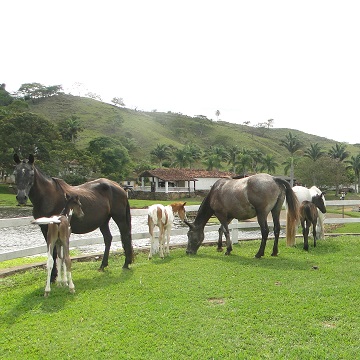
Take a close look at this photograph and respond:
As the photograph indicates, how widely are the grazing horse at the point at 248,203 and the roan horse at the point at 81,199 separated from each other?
2.27m

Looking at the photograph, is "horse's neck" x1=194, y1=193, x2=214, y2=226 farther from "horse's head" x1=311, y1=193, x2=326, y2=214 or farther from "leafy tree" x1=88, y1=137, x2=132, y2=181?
"leafy tree" x1=88, y1=137, x2=132, y2=181

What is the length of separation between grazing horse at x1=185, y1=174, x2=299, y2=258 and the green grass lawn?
1356 millimetres

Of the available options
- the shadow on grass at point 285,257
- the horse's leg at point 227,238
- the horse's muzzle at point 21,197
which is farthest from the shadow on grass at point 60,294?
the horse's leg at point 227,238

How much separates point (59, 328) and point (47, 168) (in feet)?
144

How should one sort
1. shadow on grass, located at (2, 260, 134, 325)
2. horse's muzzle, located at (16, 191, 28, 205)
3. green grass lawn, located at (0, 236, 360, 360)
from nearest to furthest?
1. green grass lawn, located at (0, 236, 360, 360)
2. shadow on grass, located at (2, 260, 134, 325)
3. horse's muzzle, located at (16, 191, 28, 205)

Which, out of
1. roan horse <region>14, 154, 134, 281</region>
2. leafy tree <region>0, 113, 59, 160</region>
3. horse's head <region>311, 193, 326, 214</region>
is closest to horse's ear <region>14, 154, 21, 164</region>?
roan horse <region>14, 154, 134, 281</region>

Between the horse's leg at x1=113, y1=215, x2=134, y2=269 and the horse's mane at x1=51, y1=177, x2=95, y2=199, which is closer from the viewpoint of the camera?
the horse's mane at x1=51, y1=177, x2=95, y2=199

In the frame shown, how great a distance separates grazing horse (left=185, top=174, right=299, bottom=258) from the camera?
329 inches

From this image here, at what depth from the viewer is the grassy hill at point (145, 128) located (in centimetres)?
10313

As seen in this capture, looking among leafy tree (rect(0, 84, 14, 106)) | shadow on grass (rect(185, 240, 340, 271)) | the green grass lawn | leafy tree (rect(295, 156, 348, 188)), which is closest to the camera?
the green grass lawn

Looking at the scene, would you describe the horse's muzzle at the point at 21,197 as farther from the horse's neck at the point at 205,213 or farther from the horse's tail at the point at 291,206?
the horse's tail at the point at 291,206

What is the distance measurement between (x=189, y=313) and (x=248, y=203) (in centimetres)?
441

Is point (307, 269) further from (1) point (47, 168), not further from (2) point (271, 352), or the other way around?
(1) point (47, 168)

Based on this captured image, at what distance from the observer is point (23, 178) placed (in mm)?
5832
